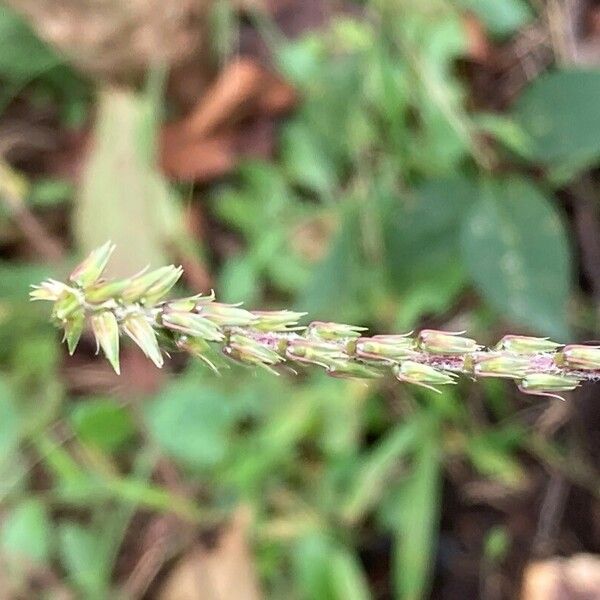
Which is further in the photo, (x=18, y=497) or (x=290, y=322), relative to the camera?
(x=18, y=497)

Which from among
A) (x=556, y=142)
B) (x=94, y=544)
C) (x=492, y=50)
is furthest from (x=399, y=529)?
(x=492, y=50)

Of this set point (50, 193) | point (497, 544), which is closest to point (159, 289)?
point (497, 544)

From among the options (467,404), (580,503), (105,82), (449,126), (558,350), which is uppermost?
(105,82)

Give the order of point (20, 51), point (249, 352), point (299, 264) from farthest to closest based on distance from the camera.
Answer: point (20, 51)
point (299, 264)
point (249, 352)

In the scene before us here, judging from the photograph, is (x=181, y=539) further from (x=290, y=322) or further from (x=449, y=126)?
(x=290, y=322)

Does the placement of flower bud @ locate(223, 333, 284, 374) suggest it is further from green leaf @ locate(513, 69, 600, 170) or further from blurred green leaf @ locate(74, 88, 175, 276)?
blurred green leaf @ locate(74, 88, 175, 276)

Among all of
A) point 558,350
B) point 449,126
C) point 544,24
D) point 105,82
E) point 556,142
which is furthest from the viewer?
point 105,82

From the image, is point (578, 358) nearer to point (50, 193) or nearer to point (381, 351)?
point (381, 351)
